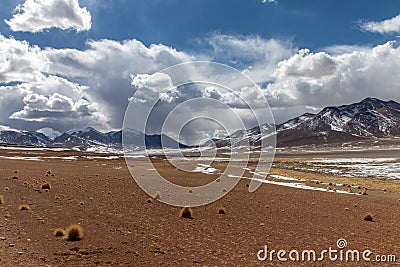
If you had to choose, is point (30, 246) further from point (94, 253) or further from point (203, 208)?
point (203, 208)

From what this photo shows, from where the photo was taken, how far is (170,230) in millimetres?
16312

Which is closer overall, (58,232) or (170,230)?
(58,232)

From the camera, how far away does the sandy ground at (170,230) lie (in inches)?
468

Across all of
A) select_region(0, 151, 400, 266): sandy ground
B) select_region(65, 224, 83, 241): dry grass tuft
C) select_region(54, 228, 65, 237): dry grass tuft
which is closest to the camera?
select_region(0, 151, 400, 266): sandy ground

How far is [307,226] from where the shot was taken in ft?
61.4

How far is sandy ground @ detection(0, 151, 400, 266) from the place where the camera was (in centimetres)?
1190

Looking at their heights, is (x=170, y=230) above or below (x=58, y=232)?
below

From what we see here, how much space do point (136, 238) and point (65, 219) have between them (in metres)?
4.57

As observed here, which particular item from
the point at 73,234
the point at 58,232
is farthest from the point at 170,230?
the point at 58,232

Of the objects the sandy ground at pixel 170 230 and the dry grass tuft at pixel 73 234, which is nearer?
the sandy ground at pixel 170 230

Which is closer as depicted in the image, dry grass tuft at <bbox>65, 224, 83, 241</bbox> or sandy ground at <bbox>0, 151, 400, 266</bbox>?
sandy ground at <bbox>0, 151, 400, 266</bbox>

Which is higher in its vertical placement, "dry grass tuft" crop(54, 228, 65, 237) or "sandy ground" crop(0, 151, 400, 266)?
"dry grass tuft" crop(54, 228, 65, 237)

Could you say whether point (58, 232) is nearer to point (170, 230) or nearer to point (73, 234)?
point (73, 234)

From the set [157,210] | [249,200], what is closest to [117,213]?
[157,210]
